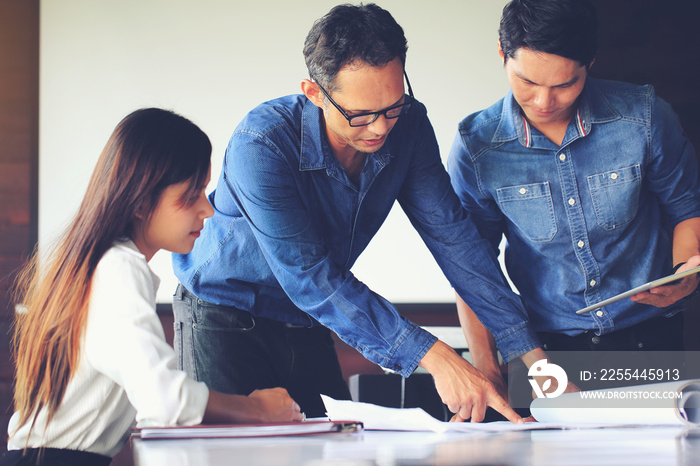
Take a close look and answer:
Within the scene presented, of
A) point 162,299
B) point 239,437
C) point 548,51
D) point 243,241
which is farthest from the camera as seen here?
point 162,299

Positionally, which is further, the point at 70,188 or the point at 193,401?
the point at 70,188

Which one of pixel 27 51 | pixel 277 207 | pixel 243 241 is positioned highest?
pixel 27 51

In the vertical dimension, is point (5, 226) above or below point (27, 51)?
below

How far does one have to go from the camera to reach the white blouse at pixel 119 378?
95cm

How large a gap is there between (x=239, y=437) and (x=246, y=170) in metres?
0.53

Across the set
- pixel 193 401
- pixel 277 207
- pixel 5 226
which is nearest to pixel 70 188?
pixel 5 226

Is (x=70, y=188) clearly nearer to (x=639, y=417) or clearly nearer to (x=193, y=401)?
(x=193, y=401)

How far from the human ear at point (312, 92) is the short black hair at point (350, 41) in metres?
0.02

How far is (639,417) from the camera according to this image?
3.32 feet

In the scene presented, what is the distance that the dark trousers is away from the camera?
966mm

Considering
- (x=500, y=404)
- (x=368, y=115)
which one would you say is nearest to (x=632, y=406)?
(x=500, y=404)

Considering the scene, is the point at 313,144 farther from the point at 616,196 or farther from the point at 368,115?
the point at 616,196

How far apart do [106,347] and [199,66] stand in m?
2.22

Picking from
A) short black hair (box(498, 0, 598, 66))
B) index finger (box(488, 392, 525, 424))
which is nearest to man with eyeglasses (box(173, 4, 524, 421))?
index finger (box(488, 392, 525, 424))
